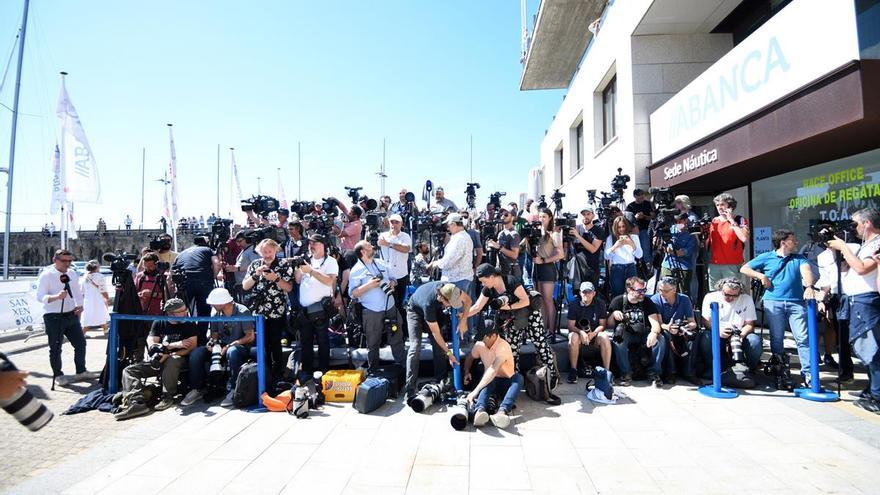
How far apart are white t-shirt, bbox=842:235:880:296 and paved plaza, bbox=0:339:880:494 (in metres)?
1.26

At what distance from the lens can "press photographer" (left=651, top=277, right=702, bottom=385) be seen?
5.32 metres

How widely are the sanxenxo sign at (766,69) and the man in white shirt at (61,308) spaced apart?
10651 millimetres

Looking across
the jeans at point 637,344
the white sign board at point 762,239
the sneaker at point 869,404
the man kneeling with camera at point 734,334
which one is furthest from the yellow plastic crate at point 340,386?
the white sign board at point 762,239

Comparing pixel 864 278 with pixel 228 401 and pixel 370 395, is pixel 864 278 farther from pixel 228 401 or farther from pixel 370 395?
pixel 228 401

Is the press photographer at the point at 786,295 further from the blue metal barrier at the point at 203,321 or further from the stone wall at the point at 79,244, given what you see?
the stone wall at the point at 79,244

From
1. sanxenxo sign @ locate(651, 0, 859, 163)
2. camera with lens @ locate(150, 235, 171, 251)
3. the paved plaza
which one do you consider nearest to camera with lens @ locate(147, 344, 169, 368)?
the paved plaza

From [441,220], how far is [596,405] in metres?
3.67

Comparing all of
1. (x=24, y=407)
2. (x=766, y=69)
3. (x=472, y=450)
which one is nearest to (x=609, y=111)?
(x=766, y=69)

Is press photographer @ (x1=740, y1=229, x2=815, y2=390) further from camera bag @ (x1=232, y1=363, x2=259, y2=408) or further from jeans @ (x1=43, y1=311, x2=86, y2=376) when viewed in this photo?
jeans @ (x1=43, y1=311, x2=86, y2=376)

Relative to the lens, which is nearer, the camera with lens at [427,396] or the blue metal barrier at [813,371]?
the camera with lens at [427,396]

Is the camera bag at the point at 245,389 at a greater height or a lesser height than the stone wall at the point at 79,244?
lesser

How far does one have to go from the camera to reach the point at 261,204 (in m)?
6.77

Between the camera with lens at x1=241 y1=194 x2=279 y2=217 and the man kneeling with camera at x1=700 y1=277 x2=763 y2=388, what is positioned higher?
the camera with lens at x1=241 y1=194 x2=279 y2=217

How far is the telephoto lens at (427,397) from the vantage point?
4484mm
